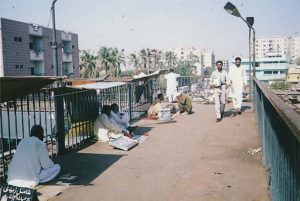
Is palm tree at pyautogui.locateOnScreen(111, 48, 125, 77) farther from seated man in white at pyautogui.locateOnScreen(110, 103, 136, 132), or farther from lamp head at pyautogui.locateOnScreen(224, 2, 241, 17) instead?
seated man in white at pyautogui.locateOnScreen(110, 103, 136, 132)

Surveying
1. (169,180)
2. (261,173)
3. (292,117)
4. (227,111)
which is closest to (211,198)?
(169,180)

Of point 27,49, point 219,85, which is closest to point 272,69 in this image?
point 27,49

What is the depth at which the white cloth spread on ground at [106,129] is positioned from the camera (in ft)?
29.1

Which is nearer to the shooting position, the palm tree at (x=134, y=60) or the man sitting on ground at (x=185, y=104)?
the man sitting on ground at (x=185, y=104)

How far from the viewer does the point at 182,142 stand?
8.70m

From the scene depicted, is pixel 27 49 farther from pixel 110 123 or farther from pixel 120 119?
pixel 110 123

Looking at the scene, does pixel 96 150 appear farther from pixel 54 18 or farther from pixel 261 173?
pixel 54 18

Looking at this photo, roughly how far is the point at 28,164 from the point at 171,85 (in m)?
11.4

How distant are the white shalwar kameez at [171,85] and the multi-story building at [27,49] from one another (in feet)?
113

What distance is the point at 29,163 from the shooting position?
560 centimetres

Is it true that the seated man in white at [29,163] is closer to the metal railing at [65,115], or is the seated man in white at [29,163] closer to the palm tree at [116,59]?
the metal railing at [65,115]

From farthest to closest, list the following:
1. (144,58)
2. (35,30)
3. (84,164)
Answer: (144,58), (35,30), (84,164)

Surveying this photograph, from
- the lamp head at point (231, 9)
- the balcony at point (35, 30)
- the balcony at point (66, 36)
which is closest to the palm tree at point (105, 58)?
the balcony at point (66, 36)

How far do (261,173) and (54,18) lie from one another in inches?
413
